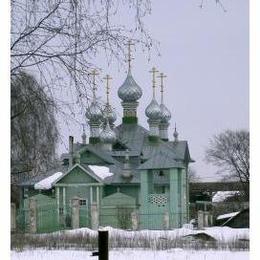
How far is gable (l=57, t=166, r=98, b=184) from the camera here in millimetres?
13273

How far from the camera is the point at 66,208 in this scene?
496 inches

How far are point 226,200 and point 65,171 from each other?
19.9 feet

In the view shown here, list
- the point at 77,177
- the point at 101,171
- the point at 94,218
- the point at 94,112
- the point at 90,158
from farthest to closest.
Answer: the point at 90,158, the point at 101,171, the point at 77,177, the point at 94,218, the point at 94,112

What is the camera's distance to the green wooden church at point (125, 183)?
1198 centimetres

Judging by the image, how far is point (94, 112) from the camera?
1.89 metres

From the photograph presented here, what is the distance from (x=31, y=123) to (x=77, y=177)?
11.1 meters

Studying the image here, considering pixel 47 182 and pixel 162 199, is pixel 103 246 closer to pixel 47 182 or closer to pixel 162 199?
pixel 162 199

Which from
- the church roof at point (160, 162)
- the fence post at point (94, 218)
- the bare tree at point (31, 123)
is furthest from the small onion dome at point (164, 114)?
the bare tree at point (31, 123)

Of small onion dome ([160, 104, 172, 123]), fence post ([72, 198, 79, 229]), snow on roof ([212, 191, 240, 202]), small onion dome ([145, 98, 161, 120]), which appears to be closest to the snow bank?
fence post ([72, 198, 79, 229])

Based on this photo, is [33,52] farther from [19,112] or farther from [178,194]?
[178,194]

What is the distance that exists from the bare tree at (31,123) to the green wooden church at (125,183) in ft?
26.7

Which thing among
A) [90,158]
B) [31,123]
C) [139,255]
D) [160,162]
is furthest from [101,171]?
[31,123]

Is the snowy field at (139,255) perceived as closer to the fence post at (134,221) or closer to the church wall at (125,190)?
the fence post at (134,221)
